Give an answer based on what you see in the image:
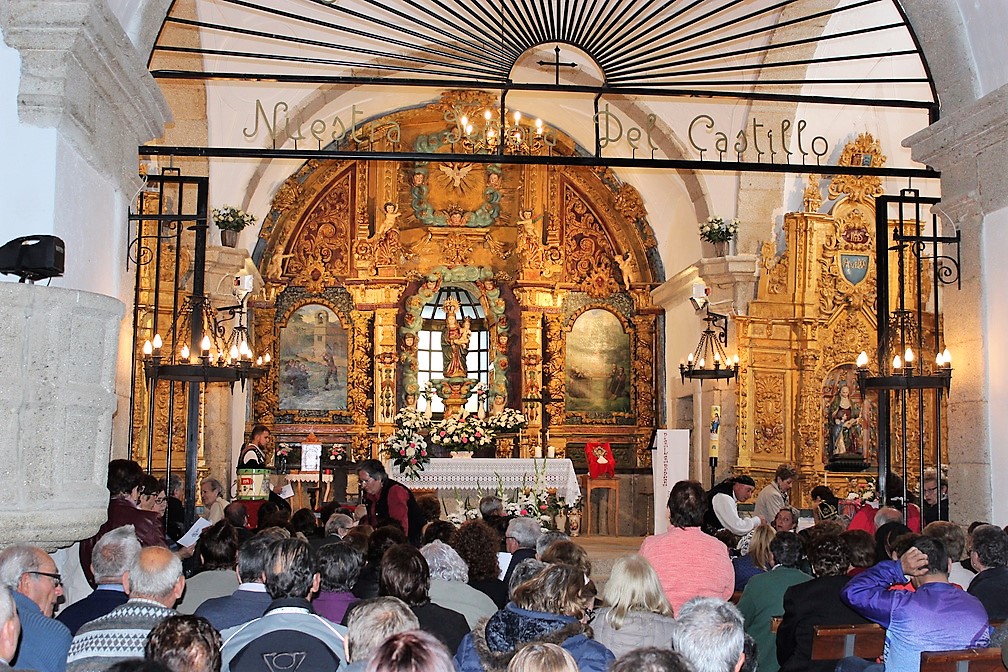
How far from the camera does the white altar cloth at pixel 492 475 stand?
13586 millimetres

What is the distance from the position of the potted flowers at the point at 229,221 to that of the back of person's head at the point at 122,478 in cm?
833

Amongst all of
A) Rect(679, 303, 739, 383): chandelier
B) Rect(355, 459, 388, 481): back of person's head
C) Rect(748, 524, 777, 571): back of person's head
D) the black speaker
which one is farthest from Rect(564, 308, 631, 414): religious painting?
the black speaker

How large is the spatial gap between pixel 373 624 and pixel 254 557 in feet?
3.13

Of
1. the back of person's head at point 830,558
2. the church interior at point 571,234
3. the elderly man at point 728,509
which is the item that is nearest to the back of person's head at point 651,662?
the back of person's head at point 830,558

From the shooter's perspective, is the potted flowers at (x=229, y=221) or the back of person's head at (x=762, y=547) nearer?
the back of person's head at (x=762, y=547)

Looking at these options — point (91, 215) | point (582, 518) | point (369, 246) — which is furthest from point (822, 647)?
point (369, 246)

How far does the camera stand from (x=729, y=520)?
32.8 ft

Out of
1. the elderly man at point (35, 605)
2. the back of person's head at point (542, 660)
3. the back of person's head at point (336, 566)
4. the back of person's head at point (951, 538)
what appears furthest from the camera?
the back of person's head at point (951, 538)

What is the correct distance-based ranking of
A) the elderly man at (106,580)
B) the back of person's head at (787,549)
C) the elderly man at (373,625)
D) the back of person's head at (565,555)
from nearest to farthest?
the elderly man at (373,625) → the elderly man at (106,580) → the back of person's head at (565,555) → the back of person's head at (787,549)

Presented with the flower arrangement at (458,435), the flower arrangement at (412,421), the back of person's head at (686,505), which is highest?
the flower arrangement at (412,421)

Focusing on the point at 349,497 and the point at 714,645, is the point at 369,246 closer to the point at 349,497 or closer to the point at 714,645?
the point at 349,497

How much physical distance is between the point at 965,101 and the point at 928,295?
8.69 metres

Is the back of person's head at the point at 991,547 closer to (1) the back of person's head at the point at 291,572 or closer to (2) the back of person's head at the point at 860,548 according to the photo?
(2) the back of person's head at the point at 860,548

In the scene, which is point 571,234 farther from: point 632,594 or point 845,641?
point 632,594
